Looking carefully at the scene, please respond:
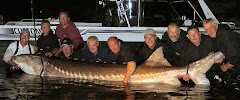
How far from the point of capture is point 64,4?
58.2 m

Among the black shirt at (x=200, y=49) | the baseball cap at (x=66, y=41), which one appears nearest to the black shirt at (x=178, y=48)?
the black shirt at (x=200, y=49)

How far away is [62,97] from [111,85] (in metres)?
1.52

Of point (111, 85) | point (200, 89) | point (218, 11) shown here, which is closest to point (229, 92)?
point (200, 89)

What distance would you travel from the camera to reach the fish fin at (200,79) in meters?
8.14

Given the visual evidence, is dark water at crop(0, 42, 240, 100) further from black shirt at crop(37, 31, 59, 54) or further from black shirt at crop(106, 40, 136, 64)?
black shirt at crop(37, 31, 59, 54)

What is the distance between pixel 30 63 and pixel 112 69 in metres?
2.05

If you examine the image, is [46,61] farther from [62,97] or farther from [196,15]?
[196,15]

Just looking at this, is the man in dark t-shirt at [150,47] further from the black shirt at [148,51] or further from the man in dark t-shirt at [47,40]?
the man in dark t-shirt at [47,40]

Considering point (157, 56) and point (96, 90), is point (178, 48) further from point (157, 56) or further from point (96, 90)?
point (96, 90)

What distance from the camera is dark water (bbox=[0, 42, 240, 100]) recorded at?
6965mm

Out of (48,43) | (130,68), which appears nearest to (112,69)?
(130,68)

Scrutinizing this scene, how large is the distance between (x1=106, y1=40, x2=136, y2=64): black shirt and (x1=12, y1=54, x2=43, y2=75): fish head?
159 centimetres

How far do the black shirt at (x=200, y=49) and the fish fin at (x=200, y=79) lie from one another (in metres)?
0.60

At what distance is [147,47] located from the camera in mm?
8945
